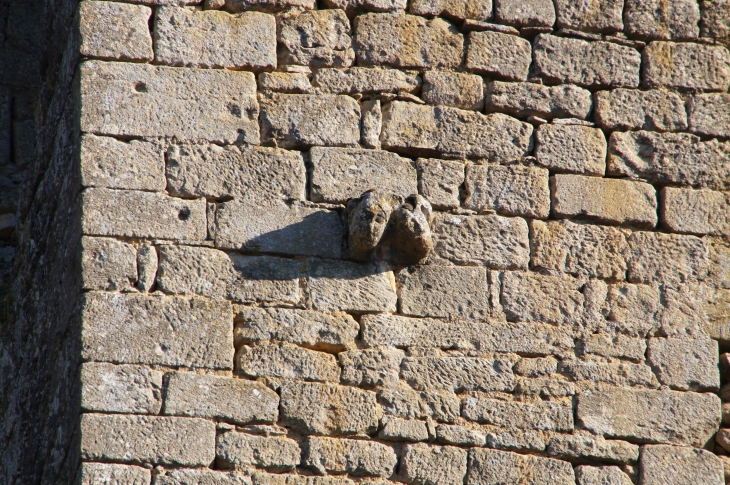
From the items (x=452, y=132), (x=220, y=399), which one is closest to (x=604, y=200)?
(x=452, y=132)

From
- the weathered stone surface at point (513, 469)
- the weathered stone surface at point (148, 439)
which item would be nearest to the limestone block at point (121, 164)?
the weathered stone surface at point (148, 439)

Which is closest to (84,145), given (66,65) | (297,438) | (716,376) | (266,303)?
(66,65)

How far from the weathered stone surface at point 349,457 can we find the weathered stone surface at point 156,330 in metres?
0.52

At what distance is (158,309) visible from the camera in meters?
5.68

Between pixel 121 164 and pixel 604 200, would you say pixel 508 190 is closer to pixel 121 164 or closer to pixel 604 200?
pixel 604 200

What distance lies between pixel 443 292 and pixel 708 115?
5.74ft

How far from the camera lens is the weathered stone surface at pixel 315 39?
20.4 ft

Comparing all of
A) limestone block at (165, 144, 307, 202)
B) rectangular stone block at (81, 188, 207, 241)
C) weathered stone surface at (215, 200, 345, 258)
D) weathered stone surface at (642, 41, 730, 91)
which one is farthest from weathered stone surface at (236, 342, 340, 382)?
weathered stone surface at (642, 41, 730, 91)

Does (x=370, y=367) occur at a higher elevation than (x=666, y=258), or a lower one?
lower

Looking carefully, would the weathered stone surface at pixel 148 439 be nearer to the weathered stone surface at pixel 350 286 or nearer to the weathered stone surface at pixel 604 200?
the weathered stone surface at pixel 350 286

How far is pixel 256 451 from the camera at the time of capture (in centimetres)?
560

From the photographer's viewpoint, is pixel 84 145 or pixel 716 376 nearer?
pixel 84 145

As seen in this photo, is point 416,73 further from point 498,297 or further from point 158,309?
point 158,309

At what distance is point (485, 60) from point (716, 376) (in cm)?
188
